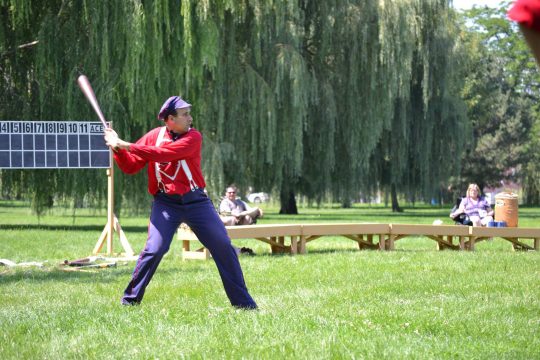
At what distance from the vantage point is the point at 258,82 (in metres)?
27.1

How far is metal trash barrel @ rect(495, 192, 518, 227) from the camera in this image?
18953 millimetres

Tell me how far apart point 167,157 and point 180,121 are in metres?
A: 0.49

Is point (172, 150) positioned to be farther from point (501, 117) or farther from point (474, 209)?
point (501, 117)

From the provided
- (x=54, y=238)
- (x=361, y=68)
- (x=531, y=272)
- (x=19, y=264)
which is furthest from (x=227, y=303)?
(x=361, y=68)

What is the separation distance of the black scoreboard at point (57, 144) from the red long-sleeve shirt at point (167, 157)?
307 inches

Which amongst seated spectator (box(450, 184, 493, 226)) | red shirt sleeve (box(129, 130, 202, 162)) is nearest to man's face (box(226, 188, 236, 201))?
seated spectator (box(450, 184, 493, 226))

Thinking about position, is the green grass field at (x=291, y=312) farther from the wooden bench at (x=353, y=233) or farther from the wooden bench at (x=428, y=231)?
the wooden bench at (x=428, y=231)

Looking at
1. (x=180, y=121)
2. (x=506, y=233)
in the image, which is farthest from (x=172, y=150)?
(x=506, y=233)

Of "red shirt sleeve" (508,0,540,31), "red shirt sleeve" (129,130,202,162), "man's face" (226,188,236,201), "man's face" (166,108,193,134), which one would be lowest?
"man's face" (226,188,236,201)

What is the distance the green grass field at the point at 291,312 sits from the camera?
6371 mm

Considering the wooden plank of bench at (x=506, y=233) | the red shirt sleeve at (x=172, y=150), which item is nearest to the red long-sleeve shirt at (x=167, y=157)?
the red shirt sleeve at (x=172, y=150)

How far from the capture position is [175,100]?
861cm

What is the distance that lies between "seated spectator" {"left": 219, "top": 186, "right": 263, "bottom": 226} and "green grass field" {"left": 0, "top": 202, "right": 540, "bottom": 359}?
3431 millimetres

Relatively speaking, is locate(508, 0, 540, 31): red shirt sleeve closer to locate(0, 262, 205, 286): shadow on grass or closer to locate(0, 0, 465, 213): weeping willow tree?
Answer: locate(0, 262, 205, 286): shadow on grass
